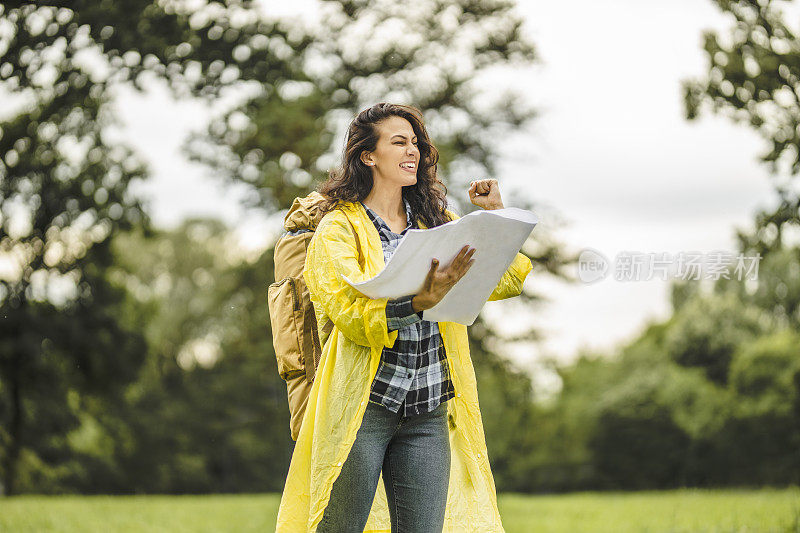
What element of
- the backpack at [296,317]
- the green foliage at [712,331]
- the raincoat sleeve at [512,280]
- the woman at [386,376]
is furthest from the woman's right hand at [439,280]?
the green foliage at [712,331]

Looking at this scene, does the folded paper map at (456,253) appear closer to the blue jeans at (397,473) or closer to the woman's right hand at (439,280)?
the woman's right hand at (439,280)

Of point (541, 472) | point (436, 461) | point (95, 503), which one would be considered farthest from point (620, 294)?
point (436, 461)

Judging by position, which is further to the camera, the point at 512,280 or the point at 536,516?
the point at 536,516

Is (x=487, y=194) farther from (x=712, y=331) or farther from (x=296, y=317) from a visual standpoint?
(x=712, y=331)

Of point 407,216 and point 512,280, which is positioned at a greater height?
point 407,216

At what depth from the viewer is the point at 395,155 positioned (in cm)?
246

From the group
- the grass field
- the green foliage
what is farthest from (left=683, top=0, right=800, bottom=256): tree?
the green foliage

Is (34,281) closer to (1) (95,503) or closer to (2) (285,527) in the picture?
(1) (95,503)

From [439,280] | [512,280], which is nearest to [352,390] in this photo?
[439,280]

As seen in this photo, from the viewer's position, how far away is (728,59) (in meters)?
5.73

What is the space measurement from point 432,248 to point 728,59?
4.48 m

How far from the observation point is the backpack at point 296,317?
8.39 ft

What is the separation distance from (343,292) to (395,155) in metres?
0.52

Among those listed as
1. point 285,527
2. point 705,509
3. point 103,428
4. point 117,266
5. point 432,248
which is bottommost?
point 103,428
